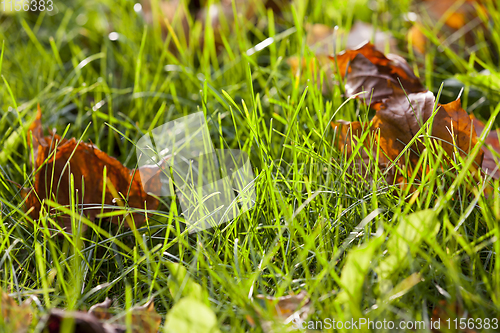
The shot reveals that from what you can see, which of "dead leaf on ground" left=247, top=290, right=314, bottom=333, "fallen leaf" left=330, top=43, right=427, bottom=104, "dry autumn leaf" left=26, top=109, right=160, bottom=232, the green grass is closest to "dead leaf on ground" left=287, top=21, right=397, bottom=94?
the green grass

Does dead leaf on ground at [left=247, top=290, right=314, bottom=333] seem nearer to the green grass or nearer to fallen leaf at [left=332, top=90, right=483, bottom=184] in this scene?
the green grass

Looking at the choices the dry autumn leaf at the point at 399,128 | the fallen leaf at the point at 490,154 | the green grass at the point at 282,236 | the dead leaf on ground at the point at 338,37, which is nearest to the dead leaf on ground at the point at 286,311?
the green grass at the point at 282,236

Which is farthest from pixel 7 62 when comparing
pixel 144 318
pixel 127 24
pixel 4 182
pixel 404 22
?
pixel 404 22

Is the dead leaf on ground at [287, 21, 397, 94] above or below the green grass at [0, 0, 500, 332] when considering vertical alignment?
above

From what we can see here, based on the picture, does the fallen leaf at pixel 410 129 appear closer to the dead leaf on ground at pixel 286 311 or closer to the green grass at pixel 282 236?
the green grass at pixel 282 236

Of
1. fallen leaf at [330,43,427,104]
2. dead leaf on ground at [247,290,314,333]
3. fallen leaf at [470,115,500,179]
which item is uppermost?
fallen leaf at [330,43,427,104]

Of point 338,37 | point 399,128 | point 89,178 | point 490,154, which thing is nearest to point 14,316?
point 89,178
